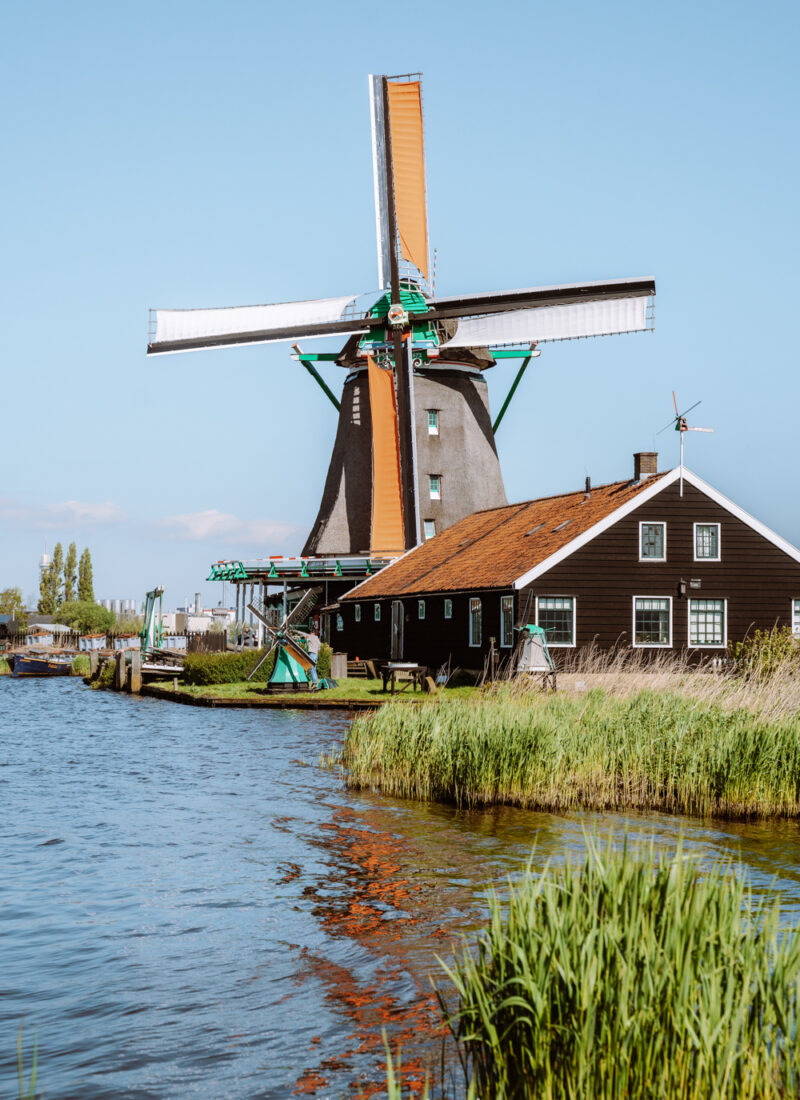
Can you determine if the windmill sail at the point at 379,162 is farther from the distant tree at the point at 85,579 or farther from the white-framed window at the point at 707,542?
the distant tree at the point at 85,579

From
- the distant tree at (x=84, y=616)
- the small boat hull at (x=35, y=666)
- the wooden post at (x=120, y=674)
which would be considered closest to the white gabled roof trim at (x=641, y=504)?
the wooden post at (x=120, y=674)

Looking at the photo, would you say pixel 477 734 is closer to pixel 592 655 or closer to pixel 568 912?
pixel 568 912

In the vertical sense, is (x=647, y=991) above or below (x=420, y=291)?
below

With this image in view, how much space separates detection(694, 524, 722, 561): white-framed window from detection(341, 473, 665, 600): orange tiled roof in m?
1.90

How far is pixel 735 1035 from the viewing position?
4375mm

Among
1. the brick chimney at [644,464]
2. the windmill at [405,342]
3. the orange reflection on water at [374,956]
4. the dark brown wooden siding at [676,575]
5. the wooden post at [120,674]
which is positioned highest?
the windmill at [405,342]

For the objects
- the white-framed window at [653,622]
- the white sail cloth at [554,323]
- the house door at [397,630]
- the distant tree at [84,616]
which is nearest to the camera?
the white-framed window at [653,622]

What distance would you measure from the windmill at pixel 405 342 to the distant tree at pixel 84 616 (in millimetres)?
64212

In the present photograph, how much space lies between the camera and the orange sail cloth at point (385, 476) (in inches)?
1655

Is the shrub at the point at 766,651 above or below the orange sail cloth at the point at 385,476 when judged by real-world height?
below

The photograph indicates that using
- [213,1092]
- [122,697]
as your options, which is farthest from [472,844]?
[122,697]

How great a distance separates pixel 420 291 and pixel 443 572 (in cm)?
1304

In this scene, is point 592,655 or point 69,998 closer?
point 69,998

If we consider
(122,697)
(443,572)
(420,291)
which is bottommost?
(122,697)
